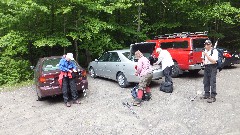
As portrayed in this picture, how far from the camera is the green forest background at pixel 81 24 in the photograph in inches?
507

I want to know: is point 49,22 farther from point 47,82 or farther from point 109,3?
point 47,82

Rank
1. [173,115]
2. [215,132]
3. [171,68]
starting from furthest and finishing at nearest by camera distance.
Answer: [171,68], [173,115], [215,132]

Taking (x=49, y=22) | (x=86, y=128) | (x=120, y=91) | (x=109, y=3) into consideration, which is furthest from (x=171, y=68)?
(x=49, y=22)

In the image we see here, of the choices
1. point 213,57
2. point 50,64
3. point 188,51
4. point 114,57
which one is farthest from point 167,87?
point 50,64

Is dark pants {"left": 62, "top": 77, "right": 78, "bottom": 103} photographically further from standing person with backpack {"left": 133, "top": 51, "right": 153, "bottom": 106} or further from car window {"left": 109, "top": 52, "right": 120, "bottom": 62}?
car window {"left": 109, "top": 52, "right": 120, "bottom": 62}

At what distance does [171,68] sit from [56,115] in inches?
190

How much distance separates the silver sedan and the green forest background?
1.93m

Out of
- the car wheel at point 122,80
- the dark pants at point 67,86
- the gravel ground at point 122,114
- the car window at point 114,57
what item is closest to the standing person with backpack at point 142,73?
the gravel ground at point 122,114

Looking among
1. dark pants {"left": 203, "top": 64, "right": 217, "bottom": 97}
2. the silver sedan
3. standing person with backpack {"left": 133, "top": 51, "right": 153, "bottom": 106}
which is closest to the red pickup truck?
the silver sedan

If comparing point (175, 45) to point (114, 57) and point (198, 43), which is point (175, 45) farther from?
point (114, 57)

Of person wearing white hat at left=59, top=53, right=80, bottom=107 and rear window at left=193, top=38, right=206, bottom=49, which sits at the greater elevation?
rear window at left=193, top=38, right=206, bottom=49

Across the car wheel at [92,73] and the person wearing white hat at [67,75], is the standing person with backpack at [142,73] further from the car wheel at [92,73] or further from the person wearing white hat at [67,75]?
the car wheel at [92,73]

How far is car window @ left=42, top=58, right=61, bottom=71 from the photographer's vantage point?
9.39 m

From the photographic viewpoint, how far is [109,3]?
14.4m
